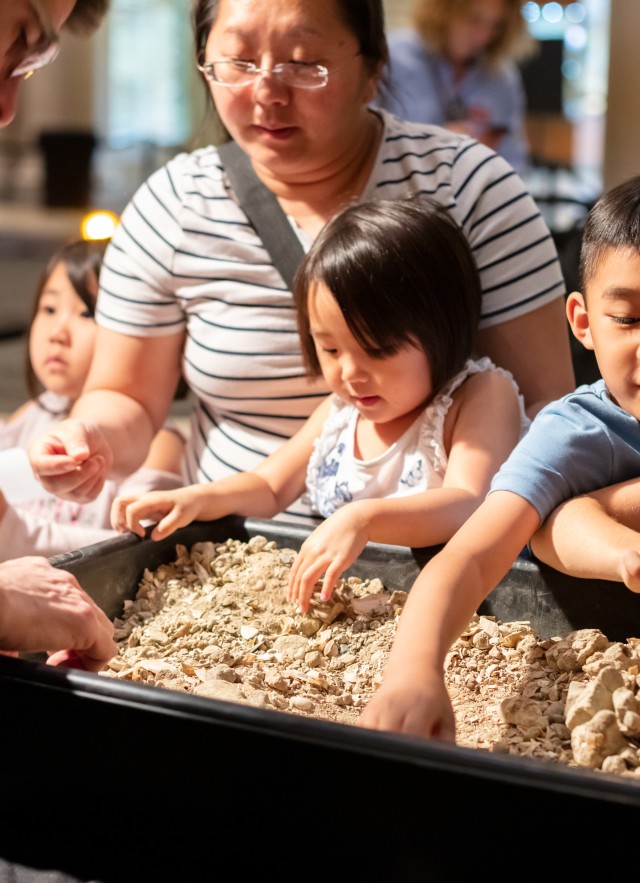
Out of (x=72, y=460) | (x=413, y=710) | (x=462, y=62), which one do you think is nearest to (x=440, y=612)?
(x=413, y=710)

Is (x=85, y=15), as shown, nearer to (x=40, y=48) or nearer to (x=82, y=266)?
(x=40, y=48)

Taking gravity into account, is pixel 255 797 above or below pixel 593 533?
below

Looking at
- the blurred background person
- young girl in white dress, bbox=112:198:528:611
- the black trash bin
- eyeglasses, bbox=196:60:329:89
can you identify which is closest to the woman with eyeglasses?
eyeglasses, bbox=196:60:329:89

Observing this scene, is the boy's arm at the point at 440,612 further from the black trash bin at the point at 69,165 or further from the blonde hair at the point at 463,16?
the black trash bin at the point at 69,165

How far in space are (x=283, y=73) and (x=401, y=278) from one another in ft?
1.29

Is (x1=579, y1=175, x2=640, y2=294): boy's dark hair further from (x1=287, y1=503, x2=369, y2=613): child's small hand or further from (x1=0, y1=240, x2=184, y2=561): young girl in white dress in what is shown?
(x1=0, y1=240, x2=184, y2=561): young girl in white dress

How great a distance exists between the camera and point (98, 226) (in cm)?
262

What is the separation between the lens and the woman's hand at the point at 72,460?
65.8 inches

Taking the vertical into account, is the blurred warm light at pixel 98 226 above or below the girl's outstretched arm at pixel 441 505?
above

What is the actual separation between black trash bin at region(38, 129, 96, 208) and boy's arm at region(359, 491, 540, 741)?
1502 cm

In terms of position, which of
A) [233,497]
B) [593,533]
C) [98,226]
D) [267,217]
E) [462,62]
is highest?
[462,62]

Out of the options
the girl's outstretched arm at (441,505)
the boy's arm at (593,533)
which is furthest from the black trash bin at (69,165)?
the boy's arm at (593,533)

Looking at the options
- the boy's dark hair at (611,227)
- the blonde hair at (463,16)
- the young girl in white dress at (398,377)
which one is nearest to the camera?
the boy's dark hair at (611,227)

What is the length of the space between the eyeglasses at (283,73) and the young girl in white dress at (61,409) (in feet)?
2.59
